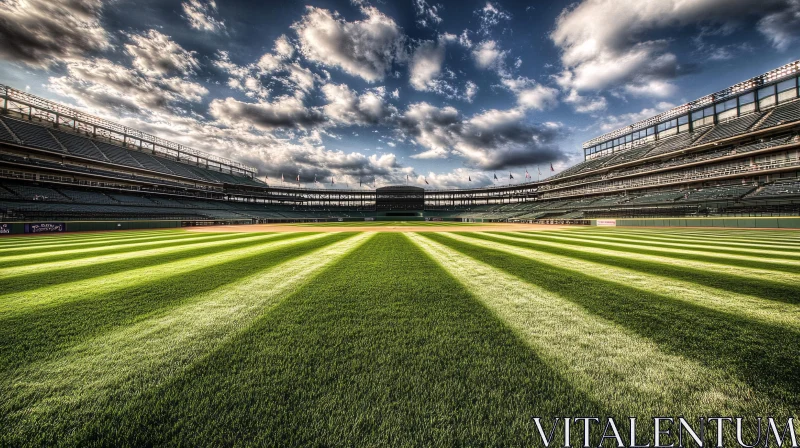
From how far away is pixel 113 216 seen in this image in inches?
1081

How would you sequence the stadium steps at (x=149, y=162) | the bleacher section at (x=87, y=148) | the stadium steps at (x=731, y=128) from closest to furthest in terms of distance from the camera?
the stadium steps at (x=731, y=128) → the bleacher section at (x=87, y=148) → the stadium steps at (x=149, y=162)

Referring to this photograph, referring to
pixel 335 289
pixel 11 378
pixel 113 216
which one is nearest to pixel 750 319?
pixel 335 289

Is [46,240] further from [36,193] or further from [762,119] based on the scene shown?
[762,119]

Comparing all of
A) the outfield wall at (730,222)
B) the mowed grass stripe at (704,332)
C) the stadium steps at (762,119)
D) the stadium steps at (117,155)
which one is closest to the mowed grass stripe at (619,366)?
the mowed grass stripe at (704,332)

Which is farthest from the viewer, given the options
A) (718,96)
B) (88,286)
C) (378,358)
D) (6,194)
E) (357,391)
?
(718,96)

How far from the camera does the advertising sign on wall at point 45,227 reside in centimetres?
1923

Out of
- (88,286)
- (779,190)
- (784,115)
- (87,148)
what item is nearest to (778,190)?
(779,190)

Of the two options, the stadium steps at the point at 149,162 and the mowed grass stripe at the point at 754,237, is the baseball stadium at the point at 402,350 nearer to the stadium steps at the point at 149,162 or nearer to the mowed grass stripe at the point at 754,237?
the mowed grass stripe at the point at 754,237

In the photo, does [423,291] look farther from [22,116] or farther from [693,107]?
[22,116]

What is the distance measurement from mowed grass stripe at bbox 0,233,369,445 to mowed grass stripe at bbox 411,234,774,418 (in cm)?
303

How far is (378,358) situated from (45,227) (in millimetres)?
31645

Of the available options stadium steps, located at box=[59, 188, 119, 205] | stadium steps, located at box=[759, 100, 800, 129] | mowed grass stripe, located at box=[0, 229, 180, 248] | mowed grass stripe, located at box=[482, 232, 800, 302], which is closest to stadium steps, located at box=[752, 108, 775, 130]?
stadium steps, located at box=[759, 100, 800, 129]

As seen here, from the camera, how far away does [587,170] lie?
4894 centimetres

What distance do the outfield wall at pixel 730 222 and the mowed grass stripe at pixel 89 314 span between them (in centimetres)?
3377
